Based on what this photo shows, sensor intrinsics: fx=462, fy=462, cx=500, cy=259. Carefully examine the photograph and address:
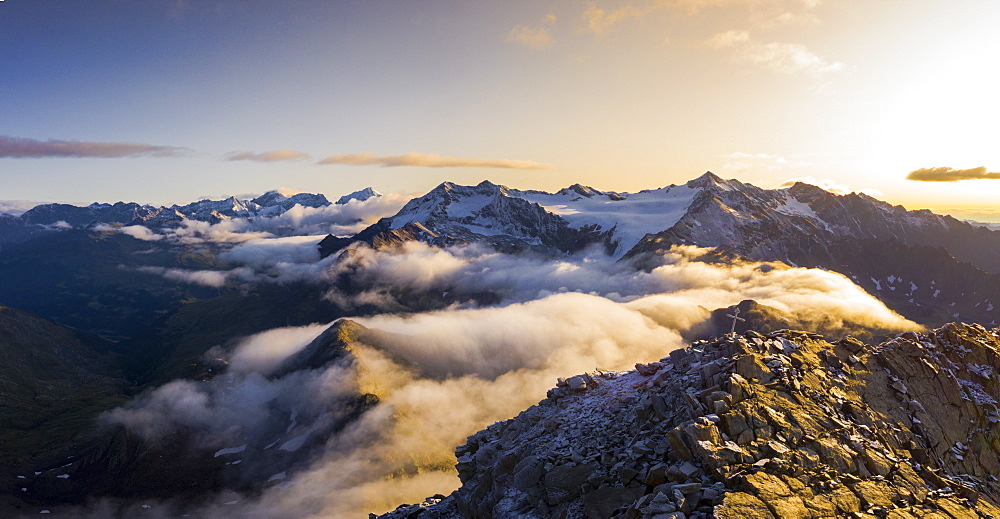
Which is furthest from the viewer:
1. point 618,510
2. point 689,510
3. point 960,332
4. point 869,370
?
point 960,332

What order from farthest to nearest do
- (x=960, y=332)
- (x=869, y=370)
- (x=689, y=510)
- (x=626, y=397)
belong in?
(x=960, y=332), (x=626, y=397), (x=869, y=370), (x=689, y=510)

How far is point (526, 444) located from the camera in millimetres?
42969

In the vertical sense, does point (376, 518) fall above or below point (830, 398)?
below

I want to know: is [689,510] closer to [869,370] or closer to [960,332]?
[869,370]

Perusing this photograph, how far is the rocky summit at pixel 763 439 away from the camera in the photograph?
2644 cm

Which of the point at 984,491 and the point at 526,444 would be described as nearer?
the point at 984,491

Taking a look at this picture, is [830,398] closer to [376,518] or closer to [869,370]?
[869,370]

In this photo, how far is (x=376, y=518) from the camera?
162ft

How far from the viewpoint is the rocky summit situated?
86.7 feet

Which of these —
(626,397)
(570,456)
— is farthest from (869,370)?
(570,456)

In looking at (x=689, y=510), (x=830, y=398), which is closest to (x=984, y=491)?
(x=830, y=398)

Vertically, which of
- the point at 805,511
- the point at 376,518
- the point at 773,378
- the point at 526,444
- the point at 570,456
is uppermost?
the point at 773,378

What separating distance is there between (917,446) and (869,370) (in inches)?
285

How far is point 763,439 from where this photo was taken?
2920cm
